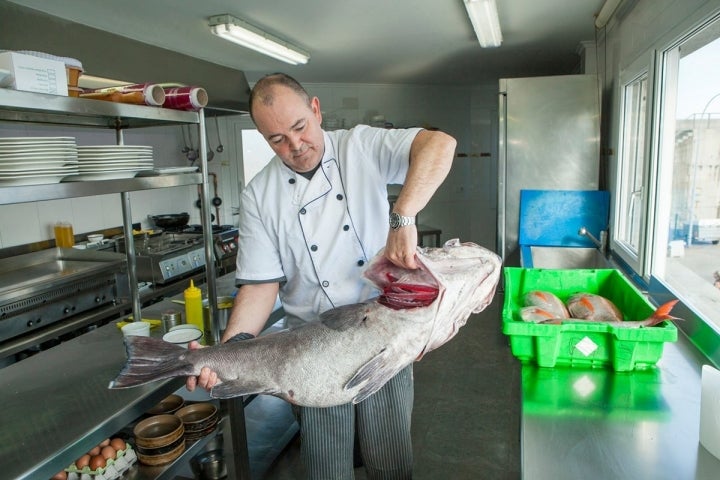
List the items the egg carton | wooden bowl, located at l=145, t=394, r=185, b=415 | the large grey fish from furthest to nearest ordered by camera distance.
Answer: wooden bowl, located at l=145, t=394, r=185, b=415
the egg carton
the large grey fish

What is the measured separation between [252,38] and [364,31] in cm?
103

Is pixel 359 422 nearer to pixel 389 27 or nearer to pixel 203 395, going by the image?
Answer: pixel 203 395

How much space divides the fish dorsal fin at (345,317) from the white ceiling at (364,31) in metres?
2.87

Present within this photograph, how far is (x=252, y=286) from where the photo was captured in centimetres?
192

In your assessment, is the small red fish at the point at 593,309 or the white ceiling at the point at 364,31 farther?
the white ceiling at the point at 364,31

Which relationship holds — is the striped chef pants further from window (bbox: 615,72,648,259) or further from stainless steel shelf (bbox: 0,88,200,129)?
window (bbox: 615,72,648,259)

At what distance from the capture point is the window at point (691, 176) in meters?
2.41

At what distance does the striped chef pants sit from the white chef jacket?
1.18 ft

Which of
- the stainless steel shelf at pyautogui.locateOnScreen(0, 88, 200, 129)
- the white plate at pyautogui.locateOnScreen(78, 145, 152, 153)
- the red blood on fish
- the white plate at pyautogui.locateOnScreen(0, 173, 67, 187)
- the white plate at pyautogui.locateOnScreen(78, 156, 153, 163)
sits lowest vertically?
the red blood on fish

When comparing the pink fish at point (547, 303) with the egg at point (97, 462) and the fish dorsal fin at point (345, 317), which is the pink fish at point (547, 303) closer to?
the fish dorsal fin at point (345, 317)

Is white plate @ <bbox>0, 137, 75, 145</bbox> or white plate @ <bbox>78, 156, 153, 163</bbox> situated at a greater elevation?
white plate @ <bbox>0, 137, 75, 145</bbox>

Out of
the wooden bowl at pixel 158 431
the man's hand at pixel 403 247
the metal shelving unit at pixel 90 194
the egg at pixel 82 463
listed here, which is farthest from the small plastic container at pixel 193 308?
the man's hand at pixel 403 247

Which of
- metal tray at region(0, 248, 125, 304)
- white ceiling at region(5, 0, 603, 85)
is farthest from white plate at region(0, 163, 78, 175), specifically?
white ceiling at region(5, 0, 603, 85)

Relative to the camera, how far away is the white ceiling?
12.0 ft
